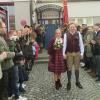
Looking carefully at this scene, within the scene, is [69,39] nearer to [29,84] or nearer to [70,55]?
[70,55]

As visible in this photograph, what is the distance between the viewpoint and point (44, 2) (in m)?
36.7

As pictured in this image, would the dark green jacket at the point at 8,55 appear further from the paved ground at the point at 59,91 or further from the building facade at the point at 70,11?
the building facade at the point at 70,11

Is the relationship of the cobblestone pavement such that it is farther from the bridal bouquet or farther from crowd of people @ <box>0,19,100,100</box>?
the bridal bouquet

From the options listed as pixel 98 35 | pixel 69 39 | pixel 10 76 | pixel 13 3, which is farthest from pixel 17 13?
pixel 10 76

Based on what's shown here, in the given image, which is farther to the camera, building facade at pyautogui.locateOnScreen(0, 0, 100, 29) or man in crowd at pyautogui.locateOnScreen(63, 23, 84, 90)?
building facade at pyautogui.locateOnScreen(0, 0, 100, 29)

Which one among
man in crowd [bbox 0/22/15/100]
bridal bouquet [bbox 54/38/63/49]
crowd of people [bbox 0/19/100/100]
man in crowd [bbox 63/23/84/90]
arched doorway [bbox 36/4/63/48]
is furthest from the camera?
arched doorway [bbox 36/4/63/48]


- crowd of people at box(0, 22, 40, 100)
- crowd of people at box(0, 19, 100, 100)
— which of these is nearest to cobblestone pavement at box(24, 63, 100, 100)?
crowd of people at box(0, 19, 100, 100)

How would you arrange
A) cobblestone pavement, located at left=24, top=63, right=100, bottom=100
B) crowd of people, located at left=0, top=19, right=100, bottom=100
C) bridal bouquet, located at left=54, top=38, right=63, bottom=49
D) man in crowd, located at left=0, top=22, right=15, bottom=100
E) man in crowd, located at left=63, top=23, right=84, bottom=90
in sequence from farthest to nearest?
bridal bouquet, located at left=54, top=38, right=63, bottom=49, man in crowd, located at left=63, top=23, right=84, bottom=90, cobblestone pavement, located at left=24, top=63, right=100, bottom=100, crowd of people, located at left=0, top=19, right=100, bottom=100, man in crowd, located at left=0, top=22, right=15, bottom=100

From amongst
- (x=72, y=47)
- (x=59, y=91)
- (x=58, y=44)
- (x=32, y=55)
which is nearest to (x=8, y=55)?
(x=59, y=91)

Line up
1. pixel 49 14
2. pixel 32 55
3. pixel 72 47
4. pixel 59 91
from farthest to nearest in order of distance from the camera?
pixel 49 14 → pixel 32 55 → pixel 72 47 → pixel 59 91

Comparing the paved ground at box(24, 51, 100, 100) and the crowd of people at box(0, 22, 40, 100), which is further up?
the crowd of people at box(0, 22, 40, 100)

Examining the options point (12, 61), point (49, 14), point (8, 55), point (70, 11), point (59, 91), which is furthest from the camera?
point (70, 11)

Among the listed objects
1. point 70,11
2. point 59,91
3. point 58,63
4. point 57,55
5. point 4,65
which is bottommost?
point 59,91

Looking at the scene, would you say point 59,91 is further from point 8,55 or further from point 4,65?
point 8,55
